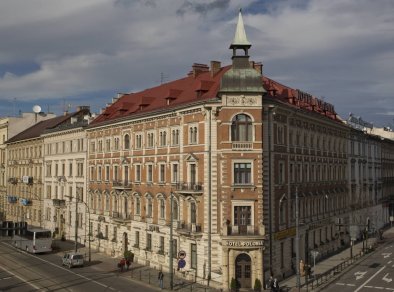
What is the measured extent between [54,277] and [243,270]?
1986 cm

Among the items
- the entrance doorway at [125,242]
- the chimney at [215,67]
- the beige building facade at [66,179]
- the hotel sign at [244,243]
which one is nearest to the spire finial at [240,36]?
the chimney at [215,67]

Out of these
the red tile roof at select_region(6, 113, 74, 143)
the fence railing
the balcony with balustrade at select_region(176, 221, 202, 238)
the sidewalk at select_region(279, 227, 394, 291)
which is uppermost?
the red tile roof at select_region(6, 113, 74, 143)

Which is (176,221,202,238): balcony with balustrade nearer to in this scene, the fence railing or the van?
the fence railing

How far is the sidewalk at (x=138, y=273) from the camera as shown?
46.3m

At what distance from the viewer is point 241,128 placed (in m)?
46.3

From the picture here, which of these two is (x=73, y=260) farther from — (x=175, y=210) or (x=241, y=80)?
(x=241, y=80)

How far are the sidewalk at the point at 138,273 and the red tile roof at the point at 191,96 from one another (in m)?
17.8

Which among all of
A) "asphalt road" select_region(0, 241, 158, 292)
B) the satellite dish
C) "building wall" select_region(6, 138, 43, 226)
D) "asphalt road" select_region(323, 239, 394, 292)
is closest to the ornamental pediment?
"asphalt road" select_region(323, 239, 394, 292)

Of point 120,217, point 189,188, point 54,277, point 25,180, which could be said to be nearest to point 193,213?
point 189,188

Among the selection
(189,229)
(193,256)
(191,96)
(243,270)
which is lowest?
(243,270)

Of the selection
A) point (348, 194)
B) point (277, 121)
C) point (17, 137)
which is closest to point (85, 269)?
point (277, 121)

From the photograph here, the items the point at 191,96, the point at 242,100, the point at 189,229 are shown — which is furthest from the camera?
the point at 191,96

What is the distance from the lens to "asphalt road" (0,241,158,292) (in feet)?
151

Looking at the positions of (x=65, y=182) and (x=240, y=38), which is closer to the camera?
(x=240, y=38)
